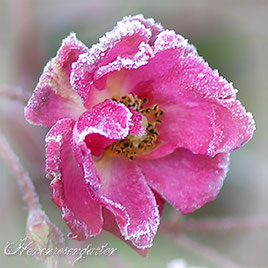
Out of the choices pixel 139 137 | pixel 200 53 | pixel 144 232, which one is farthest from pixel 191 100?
pixel 200 53

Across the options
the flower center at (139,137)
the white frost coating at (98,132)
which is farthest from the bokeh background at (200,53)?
the white frost coating at (98,132)

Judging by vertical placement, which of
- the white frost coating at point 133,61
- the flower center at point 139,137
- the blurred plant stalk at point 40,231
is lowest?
the blurred plant stalk at point 40,231

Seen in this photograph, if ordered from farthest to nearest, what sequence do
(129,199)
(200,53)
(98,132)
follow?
(200,53) < (129,199) < (98,132)

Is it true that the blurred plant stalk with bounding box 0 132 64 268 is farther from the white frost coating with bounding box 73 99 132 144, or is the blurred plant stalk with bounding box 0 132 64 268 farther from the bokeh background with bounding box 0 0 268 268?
the bokeh background with bounding box 0 0 268 268

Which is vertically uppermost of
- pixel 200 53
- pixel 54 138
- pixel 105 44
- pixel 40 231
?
pixel 200 53

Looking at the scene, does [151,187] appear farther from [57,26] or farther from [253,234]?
[253,234]

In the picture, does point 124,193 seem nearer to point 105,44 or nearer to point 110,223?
point 110,223

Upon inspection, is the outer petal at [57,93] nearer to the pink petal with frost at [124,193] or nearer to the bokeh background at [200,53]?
the pink petal with frost at [124,193]
